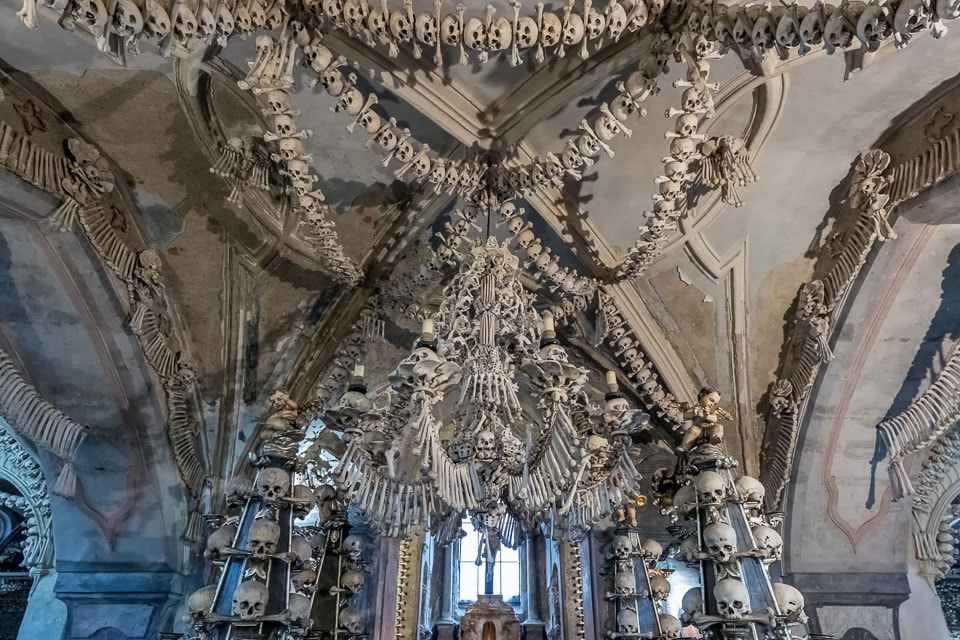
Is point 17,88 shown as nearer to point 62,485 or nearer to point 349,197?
point 349,197

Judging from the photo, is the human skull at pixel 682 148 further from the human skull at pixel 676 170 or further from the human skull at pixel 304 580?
the human skull at pixel 304 580

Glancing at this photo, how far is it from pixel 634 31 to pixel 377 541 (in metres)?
5.01

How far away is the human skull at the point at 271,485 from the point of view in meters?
2.87

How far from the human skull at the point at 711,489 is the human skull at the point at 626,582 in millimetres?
1543

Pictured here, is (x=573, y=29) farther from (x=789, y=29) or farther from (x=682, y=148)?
(x=789, y=29)

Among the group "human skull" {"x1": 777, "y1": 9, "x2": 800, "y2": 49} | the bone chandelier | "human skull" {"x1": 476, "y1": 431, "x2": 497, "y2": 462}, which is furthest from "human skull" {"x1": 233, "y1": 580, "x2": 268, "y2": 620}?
"human skull" {"x1": 777, "y1": 9, "x2": 800, "y2": 49}

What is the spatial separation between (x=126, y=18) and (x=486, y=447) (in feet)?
6.97

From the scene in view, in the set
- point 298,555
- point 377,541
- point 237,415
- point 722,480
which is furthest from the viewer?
point 377,541

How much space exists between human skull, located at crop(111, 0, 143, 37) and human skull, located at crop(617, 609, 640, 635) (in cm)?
379

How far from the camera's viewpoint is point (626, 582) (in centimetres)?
401

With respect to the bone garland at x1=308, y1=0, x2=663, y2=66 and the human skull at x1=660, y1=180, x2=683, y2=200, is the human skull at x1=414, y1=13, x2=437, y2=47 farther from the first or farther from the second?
the human skull at x1=660, y1=180, x2=683, y2=200

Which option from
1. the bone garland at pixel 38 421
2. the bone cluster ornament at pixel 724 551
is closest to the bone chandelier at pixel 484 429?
the bone cluster ornament at pixel 724 551

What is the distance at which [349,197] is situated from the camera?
4707 mm

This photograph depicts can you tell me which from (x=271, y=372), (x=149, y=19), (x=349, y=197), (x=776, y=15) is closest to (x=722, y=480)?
(x=776, y=15)
